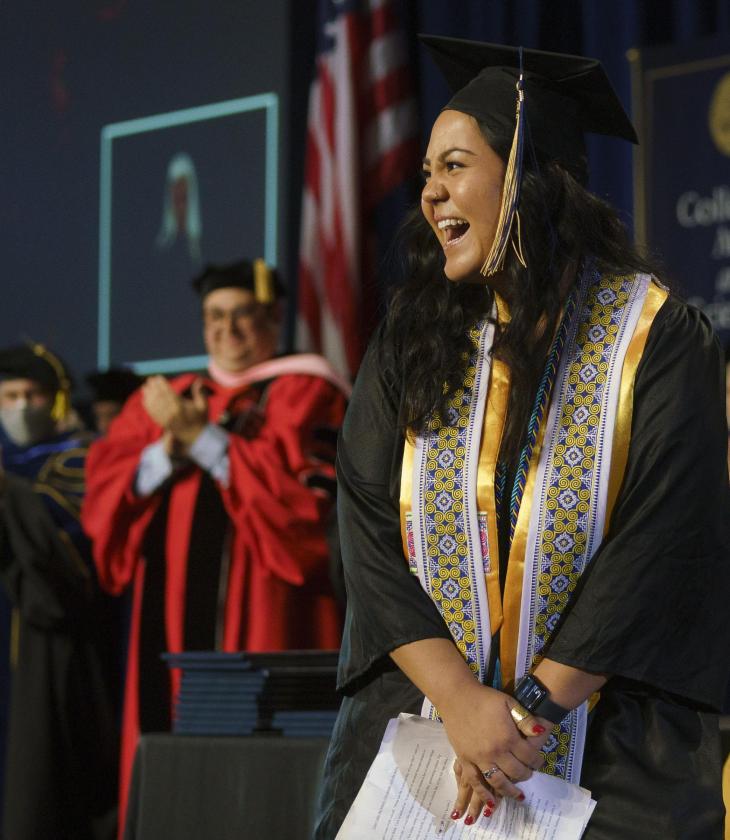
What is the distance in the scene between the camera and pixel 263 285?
16.3 ft

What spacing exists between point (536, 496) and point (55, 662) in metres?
3.99

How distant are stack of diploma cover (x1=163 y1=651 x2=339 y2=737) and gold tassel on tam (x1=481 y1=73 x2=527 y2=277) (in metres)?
1.33

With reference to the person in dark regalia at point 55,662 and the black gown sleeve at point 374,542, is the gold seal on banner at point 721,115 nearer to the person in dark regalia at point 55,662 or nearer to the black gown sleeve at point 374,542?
the person in dark regalia at point 55,662

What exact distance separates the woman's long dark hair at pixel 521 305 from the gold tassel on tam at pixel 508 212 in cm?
2

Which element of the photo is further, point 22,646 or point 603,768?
point 22,646

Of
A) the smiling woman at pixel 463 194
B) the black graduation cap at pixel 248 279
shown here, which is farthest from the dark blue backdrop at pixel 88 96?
the smiling woman at pixel 463 194

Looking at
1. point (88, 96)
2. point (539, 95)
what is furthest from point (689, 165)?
point (88, 96)

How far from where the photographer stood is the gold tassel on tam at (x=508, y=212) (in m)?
1.95

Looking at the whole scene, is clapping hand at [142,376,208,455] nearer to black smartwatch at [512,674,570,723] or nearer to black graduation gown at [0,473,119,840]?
black graduation gown at [0,473,119,840]

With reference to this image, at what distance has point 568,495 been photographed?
1.87 metres

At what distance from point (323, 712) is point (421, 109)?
3136mm

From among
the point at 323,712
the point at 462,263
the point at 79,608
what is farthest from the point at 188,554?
the point at 462,263

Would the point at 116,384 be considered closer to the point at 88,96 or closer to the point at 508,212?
the point at 88,96

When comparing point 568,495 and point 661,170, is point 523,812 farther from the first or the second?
point 661,170
